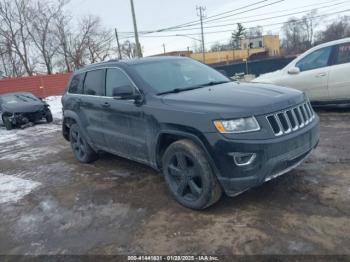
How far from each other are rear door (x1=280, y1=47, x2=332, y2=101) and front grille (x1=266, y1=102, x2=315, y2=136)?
4399 mm

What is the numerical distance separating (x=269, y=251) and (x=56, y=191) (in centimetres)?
351

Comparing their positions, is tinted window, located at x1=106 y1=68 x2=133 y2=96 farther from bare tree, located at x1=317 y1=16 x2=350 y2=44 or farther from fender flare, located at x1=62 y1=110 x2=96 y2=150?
bare tree, located at x1=317 y1=16 x2=350 y2=44

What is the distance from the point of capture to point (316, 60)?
328 inches

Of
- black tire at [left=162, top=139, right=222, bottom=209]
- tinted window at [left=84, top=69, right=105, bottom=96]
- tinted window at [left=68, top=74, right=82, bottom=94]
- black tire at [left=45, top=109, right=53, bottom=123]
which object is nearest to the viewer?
black tire at [left=162, top=139, right=222, bottom=209]

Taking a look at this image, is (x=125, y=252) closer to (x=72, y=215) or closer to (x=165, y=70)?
(x=72, y=215)

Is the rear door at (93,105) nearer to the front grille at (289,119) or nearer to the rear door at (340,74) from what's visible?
the front grille at (289,119)

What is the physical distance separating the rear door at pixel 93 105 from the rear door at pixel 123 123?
0.18 m

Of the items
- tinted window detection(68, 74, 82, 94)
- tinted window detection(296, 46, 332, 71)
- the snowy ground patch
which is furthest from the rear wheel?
tinted window detection(296, 46, 332, 71)

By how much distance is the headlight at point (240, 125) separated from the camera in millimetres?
3559

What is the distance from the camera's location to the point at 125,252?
3.42 meters

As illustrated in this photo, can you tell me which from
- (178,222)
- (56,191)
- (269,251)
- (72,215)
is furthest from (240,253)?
(56,191)

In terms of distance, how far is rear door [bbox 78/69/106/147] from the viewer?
18.1 ft

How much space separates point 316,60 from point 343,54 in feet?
1.97

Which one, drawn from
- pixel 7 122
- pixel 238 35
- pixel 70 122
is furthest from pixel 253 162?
pixel 238 35
